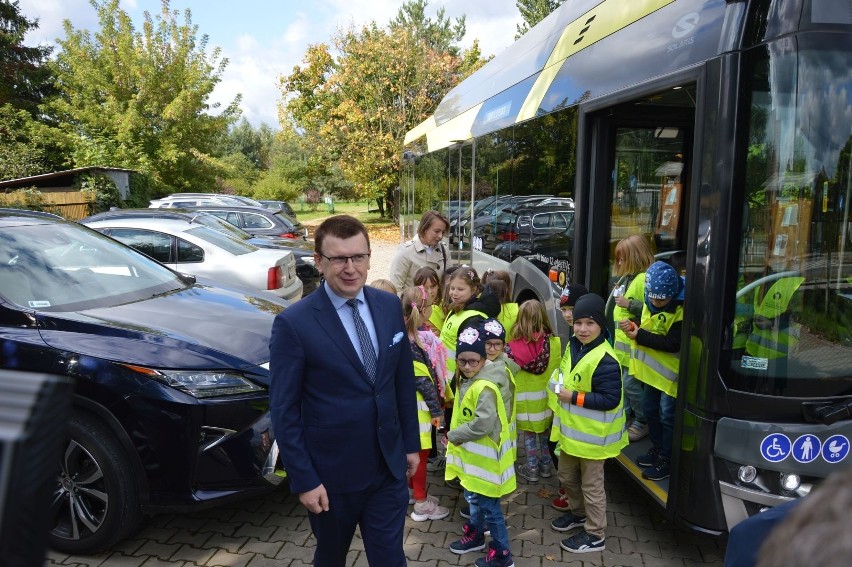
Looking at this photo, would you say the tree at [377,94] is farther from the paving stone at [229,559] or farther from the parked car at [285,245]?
the paving stone at [229,559]

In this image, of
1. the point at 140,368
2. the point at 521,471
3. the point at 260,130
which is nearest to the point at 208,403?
the point at 140,368

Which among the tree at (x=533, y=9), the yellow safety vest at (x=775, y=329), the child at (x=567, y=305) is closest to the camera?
the yellow safety vest at (x=775, y=329)

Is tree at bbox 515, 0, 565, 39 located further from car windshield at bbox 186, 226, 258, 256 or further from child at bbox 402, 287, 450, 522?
child at bbox 402, 287, 450, 522

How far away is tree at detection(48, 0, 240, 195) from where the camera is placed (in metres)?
24.5

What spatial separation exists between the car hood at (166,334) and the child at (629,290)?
8.01 feet

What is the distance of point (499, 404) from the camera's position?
319 cm

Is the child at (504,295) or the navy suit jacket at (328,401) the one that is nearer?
the navy suit jacket at (328,401)

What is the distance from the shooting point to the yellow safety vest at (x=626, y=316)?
13.6 ft

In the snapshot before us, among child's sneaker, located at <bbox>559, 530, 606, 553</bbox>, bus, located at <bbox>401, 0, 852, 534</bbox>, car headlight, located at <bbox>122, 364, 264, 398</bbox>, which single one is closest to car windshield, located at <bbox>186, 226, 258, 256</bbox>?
car headlight, located at <bbox>122, 364, 264, 398</bbox>

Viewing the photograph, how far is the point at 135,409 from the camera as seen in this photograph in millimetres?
3148

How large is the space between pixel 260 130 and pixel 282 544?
276 feet

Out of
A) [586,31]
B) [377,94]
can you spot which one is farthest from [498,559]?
[377,94]

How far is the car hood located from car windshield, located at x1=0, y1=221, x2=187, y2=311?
191mm

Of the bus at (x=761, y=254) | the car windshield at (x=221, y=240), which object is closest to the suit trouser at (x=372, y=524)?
the bus at (x=761, y=254)
